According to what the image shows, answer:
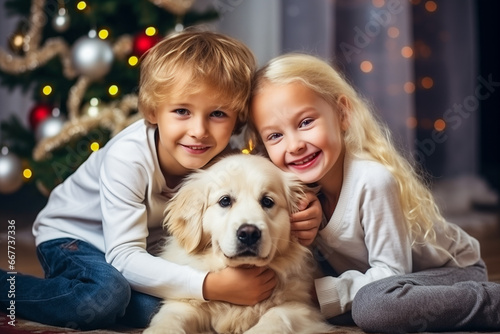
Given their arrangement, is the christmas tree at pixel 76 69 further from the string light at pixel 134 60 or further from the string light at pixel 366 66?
the string light at pixel 366 66

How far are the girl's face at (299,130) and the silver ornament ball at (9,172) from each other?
2055 mm

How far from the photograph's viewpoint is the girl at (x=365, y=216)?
6.12 ft

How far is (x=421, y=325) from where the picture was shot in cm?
185

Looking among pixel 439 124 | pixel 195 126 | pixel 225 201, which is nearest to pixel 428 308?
pixel 225 201

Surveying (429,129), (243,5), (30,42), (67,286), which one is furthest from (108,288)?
(429,129)

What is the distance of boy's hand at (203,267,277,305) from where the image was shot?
186 cm

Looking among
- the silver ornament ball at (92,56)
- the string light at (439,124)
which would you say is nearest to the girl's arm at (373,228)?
the silver ornament ball at (92,56)

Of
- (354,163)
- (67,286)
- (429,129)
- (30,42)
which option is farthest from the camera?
(429,129)

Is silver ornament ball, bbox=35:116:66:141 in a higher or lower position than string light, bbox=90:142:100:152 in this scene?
higher

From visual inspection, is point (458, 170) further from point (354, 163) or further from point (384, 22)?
point (354, 163)

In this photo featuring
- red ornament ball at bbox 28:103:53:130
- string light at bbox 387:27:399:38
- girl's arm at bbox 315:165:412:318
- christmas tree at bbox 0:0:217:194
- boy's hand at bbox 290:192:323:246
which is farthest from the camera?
string light at bbox 387:27:399:38

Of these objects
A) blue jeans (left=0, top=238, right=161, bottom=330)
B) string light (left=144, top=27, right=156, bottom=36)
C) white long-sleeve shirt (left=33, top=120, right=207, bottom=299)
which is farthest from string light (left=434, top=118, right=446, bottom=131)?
blue jeans (left=0, top=238, right=161, bottom=330)

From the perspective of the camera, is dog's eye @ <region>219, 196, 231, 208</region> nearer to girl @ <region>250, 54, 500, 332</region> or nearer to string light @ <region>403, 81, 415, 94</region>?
girl @ <region>250, 54, 500, 332</region>

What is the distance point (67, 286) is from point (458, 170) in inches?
183
